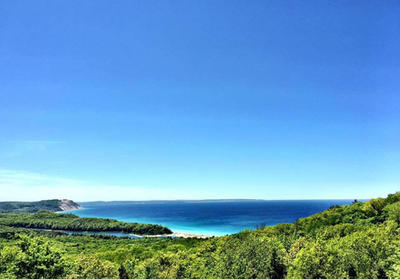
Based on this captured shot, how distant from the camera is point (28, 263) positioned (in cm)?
2430

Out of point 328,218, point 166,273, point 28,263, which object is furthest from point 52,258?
point 328,218

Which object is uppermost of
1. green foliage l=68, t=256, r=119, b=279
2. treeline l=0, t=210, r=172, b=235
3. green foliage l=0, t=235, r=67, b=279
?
green foliage l=0, t=235, r=67, b=279

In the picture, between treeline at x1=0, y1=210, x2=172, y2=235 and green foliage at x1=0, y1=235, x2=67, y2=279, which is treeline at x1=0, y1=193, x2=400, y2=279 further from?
treeline at x1=0, y1=210, x2=172, y2=235

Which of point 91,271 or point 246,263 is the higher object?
point 91,271

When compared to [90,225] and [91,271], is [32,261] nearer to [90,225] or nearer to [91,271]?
[91,271]

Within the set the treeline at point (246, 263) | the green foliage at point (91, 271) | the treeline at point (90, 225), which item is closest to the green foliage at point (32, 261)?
the treeline at point (246, 263)

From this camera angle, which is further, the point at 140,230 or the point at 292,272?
the point at 140,230

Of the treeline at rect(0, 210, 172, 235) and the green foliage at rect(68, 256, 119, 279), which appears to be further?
the treeline at rect(0, 210, 172, 235)

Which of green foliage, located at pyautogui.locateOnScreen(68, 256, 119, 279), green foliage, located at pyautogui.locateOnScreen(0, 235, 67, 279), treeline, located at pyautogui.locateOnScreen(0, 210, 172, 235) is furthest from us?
treeline, located at pyautogui.locateOnScreen(0, 210, 172, 235)

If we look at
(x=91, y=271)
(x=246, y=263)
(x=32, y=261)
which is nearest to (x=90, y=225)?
(x=91, y=271)

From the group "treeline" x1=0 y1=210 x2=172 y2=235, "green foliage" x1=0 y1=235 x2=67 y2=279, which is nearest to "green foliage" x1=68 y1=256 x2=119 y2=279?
"green foliage" x1=0 y1=235 x2=67 y2=279

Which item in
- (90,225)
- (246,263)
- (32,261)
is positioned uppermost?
(32,261)

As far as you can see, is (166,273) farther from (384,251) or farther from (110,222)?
(110,222)

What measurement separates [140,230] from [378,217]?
4622 inches
